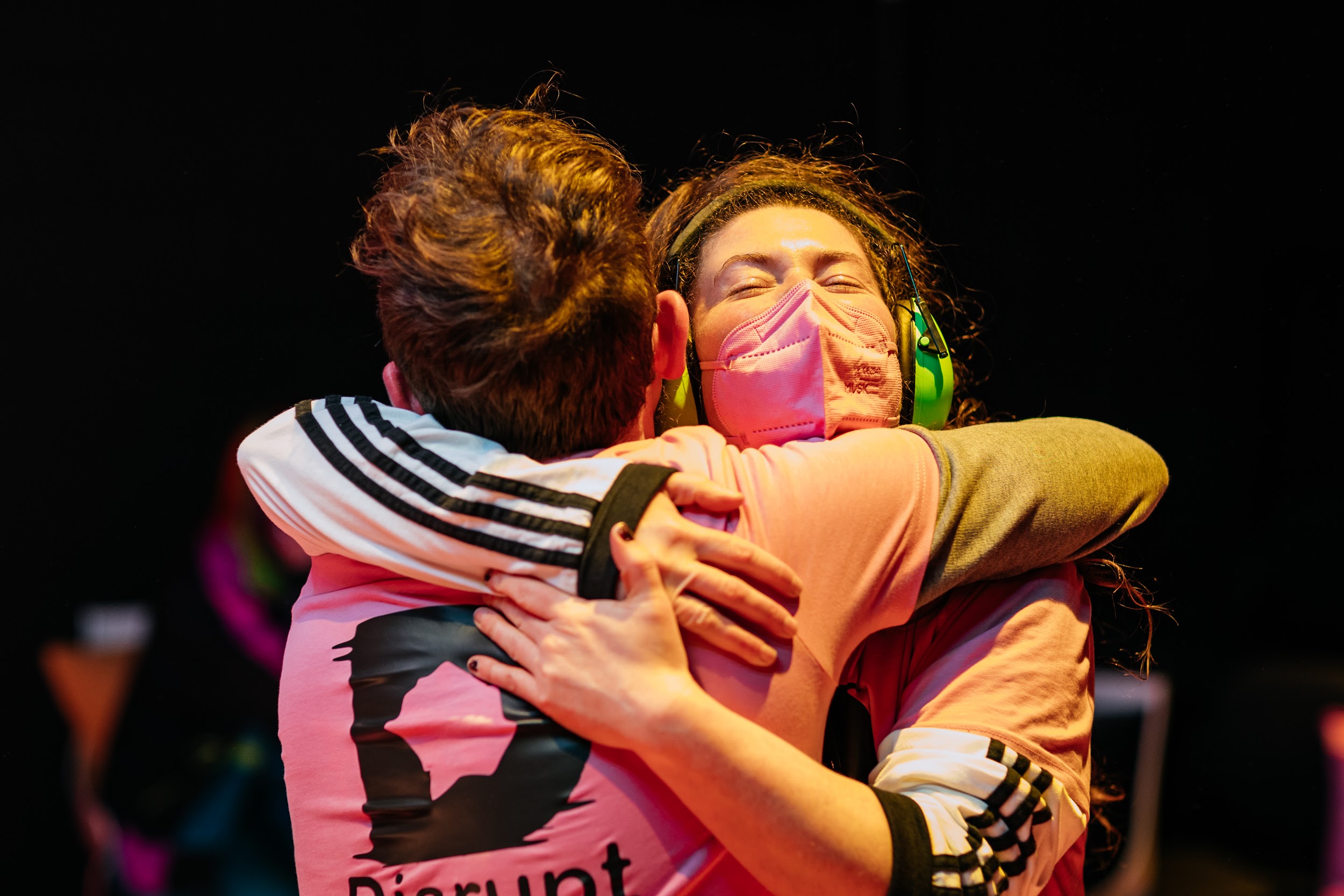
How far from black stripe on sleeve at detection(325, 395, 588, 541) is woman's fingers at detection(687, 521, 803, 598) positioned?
4.9 inches

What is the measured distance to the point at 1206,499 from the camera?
2023mm

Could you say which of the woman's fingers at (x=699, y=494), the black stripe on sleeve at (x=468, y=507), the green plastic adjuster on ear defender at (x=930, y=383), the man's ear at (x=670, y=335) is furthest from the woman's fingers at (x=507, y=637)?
the green plastic adjuster on ear defender at (x=930, y=383)

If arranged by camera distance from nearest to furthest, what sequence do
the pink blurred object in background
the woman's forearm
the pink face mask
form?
the woman's forearm < the pink face mask < the pink blurred object in background

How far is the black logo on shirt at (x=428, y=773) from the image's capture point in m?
1.03

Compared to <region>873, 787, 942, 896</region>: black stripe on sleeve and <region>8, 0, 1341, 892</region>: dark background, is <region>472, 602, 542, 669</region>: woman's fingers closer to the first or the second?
<region>873, 787, 942, 896</region>: black stripe on sleeve

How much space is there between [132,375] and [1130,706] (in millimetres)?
2323

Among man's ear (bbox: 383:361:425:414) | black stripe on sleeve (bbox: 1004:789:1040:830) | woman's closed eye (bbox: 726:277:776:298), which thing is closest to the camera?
black stripe on sleeve (bbox: 1004:789:1040:830)

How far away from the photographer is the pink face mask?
4.33 ft

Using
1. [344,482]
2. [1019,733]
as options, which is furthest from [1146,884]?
[344,482]

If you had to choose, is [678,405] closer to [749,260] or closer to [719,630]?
[749,260]

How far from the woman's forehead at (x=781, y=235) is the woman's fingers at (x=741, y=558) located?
0.56 meters

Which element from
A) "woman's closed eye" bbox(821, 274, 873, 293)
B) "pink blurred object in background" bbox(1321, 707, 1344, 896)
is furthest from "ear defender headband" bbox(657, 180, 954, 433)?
"pink blurred object in background" bbox(1321, 707, 1344, 896)

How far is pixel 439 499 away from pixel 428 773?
293 mm

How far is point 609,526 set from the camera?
1.02 metres
